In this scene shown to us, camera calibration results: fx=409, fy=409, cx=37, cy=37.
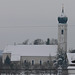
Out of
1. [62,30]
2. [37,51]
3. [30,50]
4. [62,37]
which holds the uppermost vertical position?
[62,30]

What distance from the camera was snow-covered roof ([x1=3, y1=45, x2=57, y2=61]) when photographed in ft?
246

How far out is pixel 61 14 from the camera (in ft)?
242

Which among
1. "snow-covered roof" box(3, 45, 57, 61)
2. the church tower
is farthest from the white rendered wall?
"snow-covered roof" box(3, 45, 57, 61)

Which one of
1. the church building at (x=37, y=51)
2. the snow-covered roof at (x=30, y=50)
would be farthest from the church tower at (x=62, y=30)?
the snow-covered roof at (x=30, y=50)

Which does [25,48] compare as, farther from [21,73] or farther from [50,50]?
[21,73]

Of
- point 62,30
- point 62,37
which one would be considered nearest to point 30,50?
point 62,37

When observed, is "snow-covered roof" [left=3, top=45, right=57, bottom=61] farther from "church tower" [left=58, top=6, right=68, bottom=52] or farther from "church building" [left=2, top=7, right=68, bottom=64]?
"church tower" [left=58, top=6, right=68, bottom=52]

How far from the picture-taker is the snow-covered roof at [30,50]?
74875mm

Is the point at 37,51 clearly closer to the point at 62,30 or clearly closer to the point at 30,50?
the point at 30,50

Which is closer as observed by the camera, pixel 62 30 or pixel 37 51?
pixel 62 30

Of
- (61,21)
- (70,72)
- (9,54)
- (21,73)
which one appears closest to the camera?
(70,72)

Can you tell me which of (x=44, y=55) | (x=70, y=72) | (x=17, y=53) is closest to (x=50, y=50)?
(x=44, y=55)

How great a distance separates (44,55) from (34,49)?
2.28m

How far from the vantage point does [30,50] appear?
249 ft
